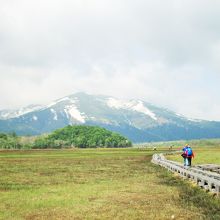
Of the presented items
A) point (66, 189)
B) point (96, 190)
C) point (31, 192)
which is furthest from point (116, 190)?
point (31, 192)

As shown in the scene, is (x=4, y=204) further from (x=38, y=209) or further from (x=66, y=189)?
(x=66, y=189)

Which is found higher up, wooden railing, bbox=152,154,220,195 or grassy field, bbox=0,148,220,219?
wooden railing, bbox=152,154,220,195

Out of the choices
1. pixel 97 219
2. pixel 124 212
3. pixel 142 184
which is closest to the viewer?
pixel 97 219

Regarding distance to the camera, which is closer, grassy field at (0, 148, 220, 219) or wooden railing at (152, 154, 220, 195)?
grassy field at (0, 148, 220, 219)

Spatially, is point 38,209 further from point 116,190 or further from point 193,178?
point 193,178

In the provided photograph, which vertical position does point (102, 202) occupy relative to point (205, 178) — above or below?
below

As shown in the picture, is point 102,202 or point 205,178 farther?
point 205,178

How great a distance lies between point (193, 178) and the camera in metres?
36.5

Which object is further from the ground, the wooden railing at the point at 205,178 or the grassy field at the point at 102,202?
the wooden railing at the point at 205,178

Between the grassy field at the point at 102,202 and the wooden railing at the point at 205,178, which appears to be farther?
the wooden railing at the point at 205,178

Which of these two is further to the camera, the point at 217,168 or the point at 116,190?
the point at 217,168

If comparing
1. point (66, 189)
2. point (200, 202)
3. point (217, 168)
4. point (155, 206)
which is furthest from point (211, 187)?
point (217, 168)

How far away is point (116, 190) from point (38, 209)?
8.97 metres

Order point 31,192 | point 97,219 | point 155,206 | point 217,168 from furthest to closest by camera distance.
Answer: point 217,168 < point 31,192 < point 155,206 < point 97,219
